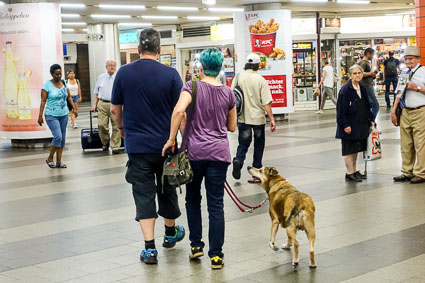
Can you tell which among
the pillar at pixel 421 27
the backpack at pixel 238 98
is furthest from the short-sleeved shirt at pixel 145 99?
the pillar at pixel 421 27

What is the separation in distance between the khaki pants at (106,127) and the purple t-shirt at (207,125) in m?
8.44

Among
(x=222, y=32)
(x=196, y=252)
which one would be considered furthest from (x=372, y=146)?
(x=222, y=32)

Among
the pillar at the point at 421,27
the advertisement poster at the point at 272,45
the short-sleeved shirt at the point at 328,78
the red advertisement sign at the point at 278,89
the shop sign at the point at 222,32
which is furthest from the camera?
the shop sign at the point at 222,32

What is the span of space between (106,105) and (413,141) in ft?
22.2

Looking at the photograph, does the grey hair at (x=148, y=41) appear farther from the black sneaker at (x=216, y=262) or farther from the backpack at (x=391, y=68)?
the backpack at (x=391, y=68)

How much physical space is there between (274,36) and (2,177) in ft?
34.7

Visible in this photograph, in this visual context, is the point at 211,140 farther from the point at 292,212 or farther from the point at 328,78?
the point at 328,78

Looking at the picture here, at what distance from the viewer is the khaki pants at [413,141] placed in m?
9.27

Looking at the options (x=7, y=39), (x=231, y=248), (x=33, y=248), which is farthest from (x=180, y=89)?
(x=7, y=39)

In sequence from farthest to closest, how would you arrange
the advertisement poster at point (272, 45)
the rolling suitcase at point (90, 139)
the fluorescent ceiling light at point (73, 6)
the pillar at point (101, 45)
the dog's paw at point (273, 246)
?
1. the pillar at point (101, 45)
2. the advertisement poster at point (272, 45)
3. the fluorescent ceiling light at point (73, 6)
4. the rolling suitcase at point (90, 139)
5. the dog's paw at point (273, 246)

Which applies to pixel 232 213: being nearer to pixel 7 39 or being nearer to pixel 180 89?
pixel 180 89

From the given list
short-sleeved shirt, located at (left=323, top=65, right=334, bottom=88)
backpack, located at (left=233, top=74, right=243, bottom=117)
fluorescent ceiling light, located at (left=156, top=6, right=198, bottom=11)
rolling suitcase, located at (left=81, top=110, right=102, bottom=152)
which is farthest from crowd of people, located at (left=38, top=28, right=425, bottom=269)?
short-sleeved shirt, located at (left=323, top=65, right=334, bottom=88)

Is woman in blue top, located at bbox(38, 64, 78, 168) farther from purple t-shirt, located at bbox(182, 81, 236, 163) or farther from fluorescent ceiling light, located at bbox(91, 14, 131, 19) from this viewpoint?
fluorescent ceiling light, located at bbox(91, 14, 131, 19)

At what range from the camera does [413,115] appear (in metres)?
9.32
